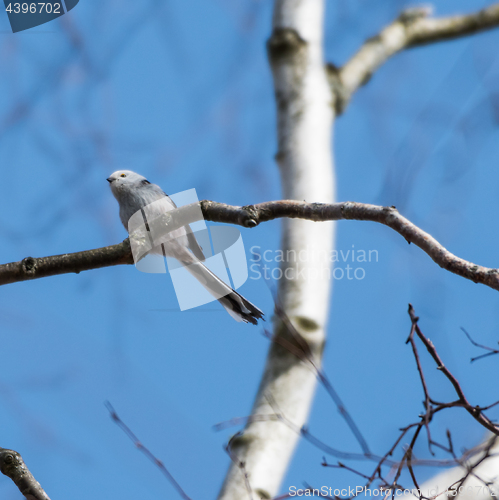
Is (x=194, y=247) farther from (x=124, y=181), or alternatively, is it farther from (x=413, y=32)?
(x=413, y=32)

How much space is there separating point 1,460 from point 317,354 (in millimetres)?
1287

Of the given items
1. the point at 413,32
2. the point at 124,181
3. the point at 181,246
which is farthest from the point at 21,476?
the point at 413,32

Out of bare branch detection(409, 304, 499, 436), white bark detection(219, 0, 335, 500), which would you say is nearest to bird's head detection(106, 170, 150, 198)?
white bark detection(219, 0, 335, 500)

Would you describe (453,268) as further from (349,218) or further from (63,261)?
(63,261)

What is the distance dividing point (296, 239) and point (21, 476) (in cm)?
147

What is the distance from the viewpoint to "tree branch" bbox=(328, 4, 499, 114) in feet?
13.1

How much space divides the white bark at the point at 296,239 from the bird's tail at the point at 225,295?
0.56 feet

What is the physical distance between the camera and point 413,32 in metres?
4.40

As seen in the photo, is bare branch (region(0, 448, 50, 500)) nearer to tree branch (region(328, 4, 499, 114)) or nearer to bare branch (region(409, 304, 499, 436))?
bare branch (region(409, 304, 499, 436))

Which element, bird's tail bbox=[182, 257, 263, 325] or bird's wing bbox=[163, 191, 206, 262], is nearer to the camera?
bird's tail bbox=[182, 257, 263, 325]

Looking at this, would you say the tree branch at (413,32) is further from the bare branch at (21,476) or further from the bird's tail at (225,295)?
the bare branch at (21,476)

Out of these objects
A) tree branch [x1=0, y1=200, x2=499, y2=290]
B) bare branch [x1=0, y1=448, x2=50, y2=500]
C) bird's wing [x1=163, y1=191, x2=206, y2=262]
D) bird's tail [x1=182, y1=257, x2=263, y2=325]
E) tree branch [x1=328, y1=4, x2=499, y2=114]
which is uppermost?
tree branch [x1=328, y1=4, x2=499, y2=114]

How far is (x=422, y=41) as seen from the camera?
446 centimetres

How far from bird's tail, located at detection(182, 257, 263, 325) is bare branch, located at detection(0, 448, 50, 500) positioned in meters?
1.14
